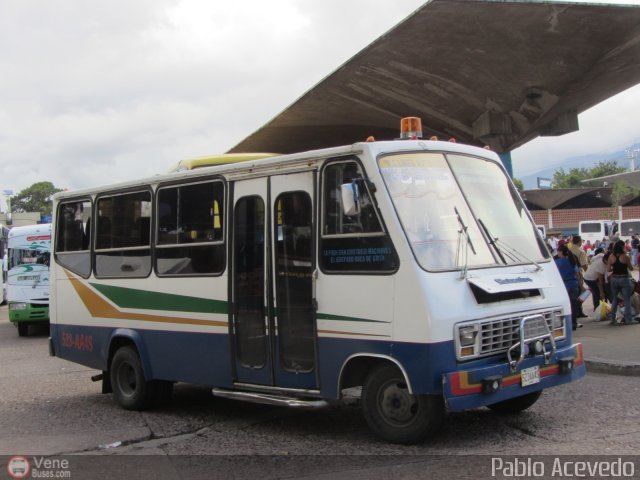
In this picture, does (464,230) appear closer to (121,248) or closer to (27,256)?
(121,248)

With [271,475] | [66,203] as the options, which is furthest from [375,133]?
[271,475]

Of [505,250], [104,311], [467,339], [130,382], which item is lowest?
[130,382]

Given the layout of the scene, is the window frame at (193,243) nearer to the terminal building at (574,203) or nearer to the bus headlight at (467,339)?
the bus headlight at (467,339)

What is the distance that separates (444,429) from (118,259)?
4615mm

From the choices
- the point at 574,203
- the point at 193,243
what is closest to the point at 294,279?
the point at 193,243

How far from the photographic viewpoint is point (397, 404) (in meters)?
6.01

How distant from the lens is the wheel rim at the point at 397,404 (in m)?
5.91

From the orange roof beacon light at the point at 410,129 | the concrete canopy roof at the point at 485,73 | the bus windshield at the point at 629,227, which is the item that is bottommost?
the orange roof beacon light at the point at 410,129

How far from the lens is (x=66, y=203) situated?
384 inches

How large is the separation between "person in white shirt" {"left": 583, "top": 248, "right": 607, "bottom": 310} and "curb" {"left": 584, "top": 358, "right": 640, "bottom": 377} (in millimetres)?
5236

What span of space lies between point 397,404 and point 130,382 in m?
4.06

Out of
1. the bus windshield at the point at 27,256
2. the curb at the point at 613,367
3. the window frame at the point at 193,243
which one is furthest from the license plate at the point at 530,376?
the bus windshield at the point at 27,256

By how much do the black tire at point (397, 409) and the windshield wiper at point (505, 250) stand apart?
1.54m

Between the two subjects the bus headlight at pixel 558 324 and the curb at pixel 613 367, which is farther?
the curb at pixel 613 367
